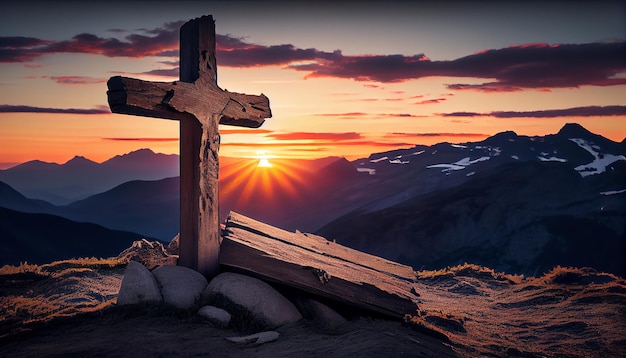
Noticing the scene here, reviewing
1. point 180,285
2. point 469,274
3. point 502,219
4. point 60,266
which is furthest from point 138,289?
point 502,219

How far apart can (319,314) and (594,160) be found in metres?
119

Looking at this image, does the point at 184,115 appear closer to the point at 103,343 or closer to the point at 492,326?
the point at 103,343

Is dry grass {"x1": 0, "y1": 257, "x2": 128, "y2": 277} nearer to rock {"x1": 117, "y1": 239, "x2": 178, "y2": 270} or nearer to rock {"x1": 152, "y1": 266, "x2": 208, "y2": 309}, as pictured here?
rock {"x1": 117, "y1": 239, "x2": 178, "y2": 270}

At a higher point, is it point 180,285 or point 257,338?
point 180,285

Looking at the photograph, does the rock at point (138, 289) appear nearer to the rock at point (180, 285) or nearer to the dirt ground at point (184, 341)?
the rock at point (180, 285)

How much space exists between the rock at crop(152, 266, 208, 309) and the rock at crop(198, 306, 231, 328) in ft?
0.73

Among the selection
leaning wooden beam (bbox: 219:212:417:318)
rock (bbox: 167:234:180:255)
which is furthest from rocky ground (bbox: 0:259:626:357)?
rock (bbox: 167:234:180:255)

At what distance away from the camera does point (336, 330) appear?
7359 millimetres

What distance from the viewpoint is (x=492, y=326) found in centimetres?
962

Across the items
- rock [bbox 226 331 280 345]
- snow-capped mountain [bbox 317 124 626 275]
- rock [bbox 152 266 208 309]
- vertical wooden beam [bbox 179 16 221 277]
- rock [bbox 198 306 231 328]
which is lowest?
snow-capped mountain [bbox 317 124 626 275]

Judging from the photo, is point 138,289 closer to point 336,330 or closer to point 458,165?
point 336,330

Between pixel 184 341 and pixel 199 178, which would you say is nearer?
pixel 184 341

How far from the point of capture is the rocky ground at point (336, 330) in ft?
20.4

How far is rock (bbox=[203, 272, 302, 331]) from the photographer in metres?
7.28
